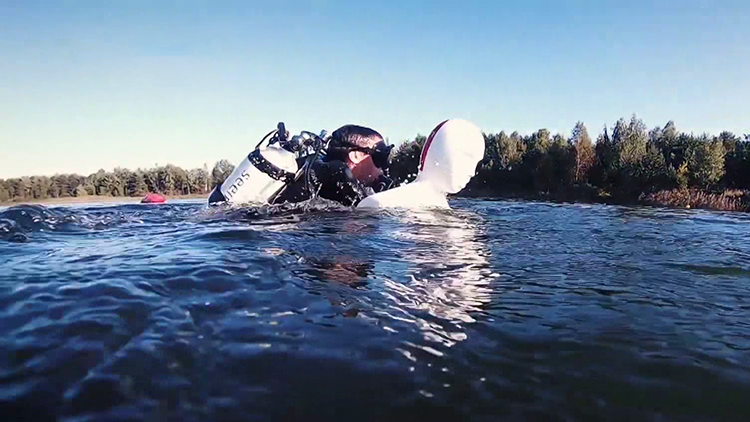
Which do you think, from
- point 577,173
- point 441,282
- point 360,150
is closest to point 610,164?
point 577,173

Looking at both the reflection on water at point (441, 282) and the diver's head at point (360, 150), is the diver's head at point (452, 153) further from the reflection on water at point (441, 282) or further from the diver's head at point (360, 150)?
the reflection on water at point (441, 282)

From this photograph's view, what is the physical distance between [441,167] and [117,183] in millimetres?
35044

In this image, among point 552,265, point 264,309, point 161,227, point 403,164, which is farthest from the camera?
point 403,164

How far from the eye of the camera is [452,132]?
851 centimetres

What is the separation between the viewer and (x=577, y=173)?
37344 millimetres

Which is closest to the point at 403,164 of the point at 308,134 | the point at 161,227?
the point at 308,134

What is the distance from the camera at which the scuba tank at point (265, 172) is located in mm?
9711

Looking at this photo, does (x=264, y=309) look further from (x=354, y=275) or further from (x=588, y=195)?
(x=588, y=195)

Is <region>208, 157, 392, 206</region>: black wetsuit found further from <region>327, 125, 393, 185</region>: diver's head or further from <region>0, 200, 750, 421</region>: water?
<region>0, 200, 750, 421</region>: water

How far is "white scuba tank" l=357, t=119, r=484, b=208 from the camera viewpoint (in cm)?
852

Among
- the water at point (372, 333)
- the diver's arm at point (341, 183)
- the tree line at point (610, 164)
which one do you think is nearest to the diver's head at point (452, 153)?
the diver's arm at point (341, 183)

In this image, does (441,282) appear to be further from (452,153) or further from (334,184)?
(334,184)

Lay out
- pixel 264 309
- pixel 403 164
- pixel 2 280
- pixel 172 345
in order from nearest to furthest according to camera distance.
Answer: pixel 172 345
pixel 264 309
pixel 2 280
pixel 403 164

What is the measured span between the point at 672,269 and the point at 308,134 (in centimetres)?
757
